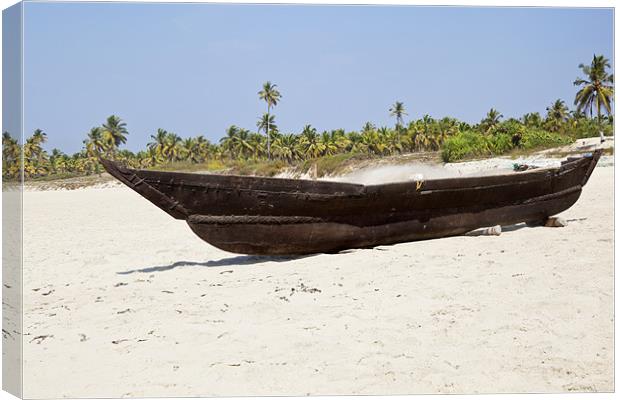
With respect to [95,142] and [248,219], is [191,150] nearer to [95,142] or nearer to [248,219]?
[95,142]

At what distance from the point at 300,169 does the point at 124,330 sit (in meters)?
24.2

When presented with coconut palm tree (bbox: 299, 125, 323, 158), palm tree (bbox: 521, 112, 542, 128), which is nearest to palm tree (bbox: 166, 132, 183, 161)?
coconut palm tree (bbox: 299, 125, 323, 158)

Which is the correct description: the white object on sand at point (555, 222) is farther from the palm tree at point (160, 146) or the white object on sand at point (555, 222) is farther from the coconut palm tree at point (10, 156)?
the palm tree at point (160, 146)

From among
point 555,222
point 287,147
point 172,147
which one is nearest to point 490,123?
point 555,222

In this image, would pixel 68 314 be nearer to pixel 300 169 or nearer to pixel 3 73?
pixel 3 73

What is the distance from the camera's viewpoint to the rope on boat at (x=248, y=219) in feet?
16.3

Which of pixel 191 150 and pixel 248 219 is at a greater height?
pixel 191 150

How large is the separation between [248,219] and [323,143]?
137 feet

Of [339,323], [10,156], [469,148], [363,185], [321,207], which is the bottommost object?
[339,323]

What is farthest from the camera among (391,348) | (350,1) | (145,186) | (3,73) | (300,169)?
(300,169)

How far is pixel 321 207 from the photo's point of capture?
17.7ft

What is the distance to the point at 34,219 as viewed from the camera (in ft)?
38.3

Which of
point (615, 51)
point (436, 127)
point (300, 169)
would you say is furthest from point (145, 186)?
point (436, 127)

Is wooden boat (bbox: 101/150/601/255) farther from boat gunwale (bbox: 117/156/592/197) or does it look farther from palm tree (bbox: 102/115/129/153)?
palm tree (bbox: 102/115/129/153)
